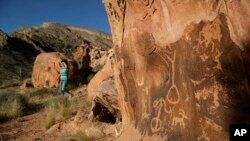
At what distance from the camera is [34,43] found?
50.2 m

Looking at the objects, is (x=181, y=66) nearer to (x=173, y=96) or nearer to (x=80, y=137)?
(x=173, y=96)

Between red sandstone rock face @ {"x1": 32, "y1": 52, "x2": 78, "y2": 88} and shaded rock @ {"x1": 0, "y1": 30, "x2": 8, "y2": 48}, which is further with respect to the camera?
shaded rock @ {"x1": 0, "y1": 30, "x2": 8, "y2": 48}

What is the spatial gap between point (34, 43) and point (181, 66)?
4814 cm

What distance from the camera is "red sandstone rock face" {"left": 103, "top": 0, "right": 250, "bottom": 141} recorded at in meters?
3.27

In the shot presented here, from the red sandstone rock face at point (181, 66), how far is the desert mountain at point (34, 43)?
2380 cm

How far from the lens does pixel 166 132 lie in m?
3.98

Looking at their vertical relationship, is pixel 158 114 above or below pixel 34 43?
below

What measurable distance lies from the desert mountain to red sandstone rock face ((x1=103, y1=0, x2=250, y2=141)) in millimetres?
23800

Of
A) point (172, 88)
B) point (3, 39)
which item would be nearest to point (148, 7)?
point (172, 88)

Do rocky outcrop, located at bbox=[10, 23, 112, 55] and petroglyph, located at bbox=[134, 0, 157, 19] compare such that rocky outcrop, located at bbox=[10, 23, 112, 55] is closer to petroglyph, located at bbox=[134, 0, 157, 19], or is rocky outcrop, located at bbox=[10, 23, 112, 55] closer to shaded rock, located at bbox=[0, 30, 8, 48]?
shaded rock, located at bbox=[0, 30, 8, 48]

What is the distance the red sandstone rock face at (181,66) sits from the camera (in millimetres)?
3273

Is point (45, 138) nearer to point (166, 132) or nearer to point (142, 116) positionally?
point (142, 116)

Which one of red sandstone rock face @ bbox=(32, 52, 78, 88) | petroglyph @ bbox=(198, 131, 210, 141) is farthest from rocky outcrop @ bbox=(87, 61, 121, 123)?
red sandstone rock face @ bbox=(32, 52, 78, 88)

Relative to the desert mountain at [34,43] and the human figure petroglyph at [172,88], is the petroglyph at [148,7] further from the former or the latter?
the desert mountain at [34,43]
